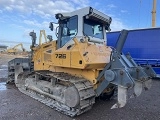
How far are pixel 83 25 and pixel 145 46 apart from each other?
23.6ft

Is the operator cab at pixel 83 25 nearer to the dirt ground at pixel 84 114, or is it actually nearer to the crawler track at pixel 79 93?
the crawler track at pixel 79 93

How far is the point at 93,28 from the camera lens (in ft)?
17.6

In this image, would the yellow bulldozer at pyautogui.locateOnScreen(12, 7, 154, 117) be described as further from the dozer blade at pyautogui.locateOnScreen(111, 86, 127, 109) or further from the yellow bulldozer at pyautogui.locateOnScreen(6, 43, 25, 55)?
the yellow bulldozer at pyautogui.locateOnScreen(6, 43, 25, 55)

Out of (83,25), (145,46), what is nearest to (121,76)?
(83,25)

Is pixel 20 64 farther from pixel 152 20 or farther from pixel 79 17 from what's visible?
pixel 152 20

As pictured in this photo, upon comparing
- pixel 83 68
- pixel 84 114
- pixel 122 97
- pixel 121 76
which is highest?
pixel 83 68

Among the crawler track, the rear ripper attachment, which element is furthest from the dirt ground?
the rear ripper attachment

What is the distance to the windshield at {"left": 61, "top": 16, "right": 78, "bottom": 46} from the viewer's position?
5.15 m

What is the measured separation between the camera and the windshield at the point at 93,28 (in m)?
5.09

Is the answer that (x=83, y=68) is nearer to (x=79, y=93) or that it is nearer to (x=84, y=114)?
(x=79, y=93)

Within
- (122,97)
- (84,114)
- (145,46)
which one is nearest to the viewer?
(122,97)

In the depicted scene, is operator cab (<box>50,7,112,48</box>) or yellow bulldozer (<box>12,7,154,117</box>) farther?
operator cab (<box>50,7,112,48</box>)

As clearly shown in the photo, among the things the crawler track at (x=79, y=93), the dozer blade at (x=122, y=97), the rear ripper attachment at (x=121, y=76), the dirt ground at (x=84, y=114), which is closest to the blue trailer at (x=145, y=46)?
the dirt ground at (x=84, y=114)

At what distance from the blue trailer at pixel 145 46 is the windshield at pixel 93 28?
567cm
